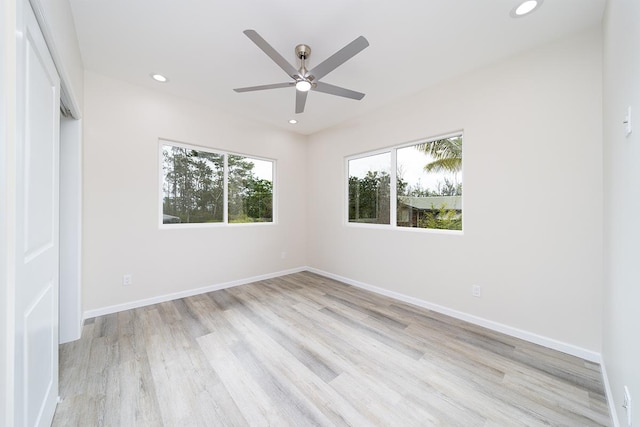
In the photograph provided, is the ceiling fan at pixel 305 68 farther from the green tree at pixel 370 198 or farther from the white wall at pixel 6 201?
the green tree at pixel 370 198

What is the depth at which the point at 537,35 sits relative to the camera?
210 centimetres

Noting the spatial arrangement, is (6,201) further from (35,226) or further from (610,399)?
(610,399)

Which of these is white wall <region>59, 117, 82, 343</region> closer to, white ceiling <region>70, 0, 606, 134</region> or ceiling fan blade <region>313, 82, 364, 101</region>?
white ceiling <region>70, 0, 606, 134</region>

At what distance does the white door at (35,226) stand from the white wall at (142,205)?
1514 millimetres

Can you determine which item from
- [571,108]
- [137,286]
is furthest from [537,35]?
[137,286]

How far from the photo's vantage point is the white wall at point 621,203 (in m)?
1.09

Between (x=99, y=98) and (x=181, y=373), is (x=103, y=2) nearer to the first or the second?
(x=99, y=98)

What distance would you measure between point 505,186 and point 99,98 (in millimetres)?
4396

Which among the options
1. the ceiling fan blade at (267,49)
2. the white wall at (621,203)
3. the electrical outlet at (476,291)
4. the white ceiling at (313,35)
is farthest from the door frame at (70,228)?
the electrical outlet at (476,291)

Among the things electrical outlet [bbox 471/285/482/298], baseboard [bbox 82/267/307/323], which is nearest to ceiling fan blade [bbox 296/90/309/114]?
electrical outlet [bbox 471/285/482/298]

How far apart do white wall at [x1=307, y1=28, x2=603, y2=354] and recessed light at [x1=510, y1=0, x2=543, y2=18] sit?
22.7 inches

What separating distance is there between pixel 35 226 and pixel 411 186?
3.40 metres

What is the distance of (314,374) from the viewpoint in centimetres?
186

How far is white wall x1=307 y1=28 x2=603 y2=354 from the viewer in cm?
204
